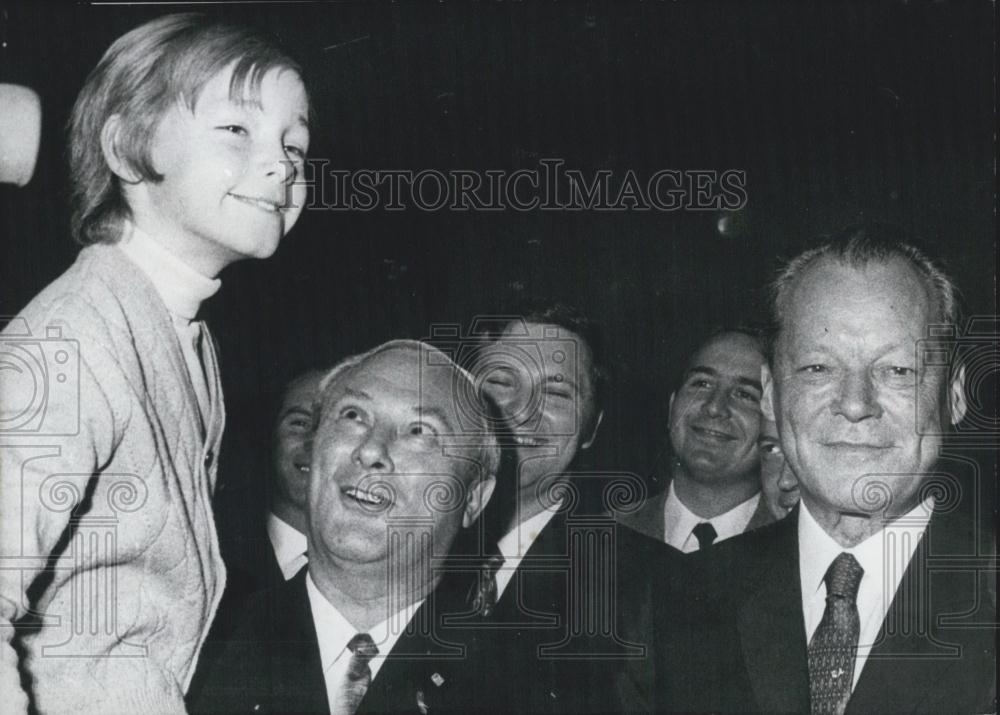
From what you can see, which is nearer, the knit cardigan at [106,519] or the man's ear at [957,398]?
the knit cardigan at [106,519]

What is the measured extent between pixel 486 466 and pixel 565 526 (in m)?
0.29

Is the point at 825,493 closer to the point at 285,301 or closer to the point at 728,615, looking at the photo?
the point at 728,615

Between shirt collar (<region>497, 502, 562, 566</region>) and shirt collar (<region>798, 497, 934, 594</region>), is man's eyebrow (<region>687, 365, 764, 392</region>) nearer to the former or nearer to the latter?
shirt collar (<region>798, 497, 934, 594</region>)

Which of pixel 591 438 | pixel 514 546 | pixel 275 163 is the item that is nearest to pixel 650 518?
pixel 591 438

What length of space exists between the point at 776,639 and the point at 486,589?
0.83 m

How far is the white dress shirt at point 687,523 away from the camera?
321cm

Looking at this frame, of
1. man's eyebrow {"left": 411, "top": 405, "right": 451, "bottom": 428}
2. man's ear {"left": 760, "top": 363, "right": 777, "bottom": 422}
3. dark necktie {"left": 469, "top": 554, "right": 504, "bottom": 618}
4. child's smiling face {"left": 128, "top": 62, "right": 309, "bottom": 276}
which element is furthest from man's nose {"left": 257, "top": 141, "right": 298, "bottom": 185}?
man's ear {"left": 760, "top": 363, "right": 777, "bottom": 422}

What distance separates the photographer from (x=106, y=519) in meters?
3.06

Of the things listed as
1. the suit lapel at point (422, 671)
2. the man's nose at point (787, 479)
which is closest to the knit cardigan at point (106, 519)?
the suit lapel at point (422, 671)

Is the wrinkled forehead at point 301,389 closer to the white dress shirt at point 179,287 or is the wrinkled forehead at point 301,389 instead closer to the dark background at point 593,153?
the dark background at point 593,153

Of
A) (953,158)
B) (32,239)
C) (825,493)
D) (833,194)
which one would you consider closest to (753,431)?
(825,493)

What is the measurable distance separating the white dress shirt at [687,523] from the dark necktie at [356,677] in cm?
91

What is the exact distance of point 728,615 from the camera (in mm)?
3141

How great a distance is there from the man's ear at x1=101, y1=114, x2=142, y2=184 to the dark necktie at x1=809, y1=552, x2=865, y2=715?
2.29m
